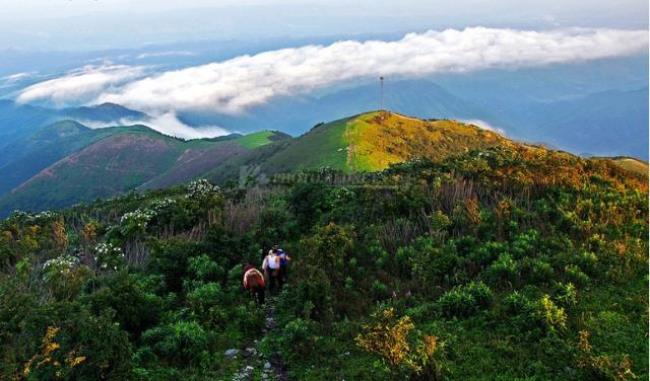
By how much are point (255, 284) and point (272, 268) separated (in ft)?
4.16

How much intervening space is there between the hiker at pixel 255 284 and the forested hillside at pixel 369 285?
396mm

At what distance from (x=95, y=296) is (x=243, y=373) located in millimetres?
4056

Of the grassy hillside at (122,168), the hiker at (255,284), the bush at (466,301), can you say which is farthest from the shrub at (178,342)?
the grassy hillside at (122,168)

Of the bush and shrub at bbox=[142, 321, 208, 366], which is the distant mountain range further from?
shrub at bbox=[142, 321, 208, 366]

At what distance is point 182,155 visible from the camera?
166 metres

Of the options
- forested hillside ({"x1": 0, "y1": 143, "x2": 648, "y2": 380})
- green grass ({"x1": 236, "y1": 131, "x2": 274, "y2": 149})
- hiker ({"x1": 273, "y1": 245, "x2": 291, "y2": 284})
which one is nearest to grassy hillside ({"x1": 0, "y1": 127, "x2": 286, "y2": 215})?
green grass ({"x1": 236, "y1": 131, "x2": 274, "y2": 149})

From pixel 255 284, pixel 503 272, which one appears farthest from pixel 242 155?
pixel 503 272

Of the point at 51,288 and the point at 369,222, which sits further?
the point at 369,222

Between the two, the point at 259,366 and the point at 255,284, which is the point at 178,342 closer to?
the point at 259,366

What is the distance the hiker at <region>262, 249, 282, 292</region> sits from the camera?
15055 mm

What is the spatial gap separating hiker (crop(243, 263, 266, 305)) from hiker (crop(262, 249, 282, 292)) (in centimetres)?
100

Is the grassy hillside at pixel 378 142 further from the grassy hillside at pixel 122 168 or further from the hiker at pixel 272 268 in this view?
the hiker at pixel 272 268

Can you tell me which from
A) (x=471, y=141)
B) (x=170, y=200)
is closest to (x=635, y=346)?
(x=170, y=200)

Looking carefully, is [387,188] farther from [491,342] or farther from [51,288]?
[51,288]
